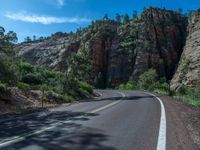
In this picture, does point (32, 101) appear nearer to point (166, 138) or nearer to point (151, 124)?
point (151, 124)

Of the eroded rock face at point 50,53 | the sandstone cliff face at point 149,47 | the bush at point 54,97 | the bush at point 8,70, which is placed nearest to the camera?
the bush at point 8,70

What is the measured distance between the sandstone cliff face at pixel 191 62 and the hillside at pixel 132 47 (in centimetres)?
1463

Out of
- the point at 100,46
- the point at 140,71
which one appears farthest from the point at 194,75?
the point at 100,46

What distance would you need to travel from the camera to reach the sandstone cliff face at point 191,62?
243ft

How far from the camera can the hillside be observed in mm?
106375

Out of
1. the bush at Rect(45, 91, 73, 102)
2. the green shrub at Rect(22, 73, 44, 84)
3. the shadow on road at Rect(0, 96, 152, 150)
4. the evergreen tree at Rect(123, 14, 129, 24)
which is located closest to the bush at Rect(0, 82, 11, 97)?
the bush at Rect(45, 91, 73, 102)

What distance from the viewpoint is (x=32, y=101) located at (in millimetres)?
26094

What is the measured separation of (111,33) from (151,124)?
11311cm

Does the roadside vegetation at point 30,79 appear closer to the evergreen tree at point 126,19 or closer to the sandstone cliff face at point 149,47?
the sandstone cliff face at point 149,47

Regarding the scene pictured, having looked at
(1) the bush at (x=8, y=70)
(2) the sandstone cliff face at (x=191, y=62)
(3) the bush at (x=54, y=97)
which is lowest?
(3) the bush at (x=54, y=97)

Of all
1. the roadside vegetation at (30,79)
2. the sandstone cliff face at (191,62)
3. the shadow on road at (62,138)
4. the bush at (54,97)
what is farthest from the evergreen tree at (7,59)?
the sandstone cliff face at (191,62)

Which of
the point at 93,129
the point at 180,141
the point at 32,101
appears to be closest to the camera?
the point at 180,141

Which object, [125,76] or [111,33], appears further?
[111,33]

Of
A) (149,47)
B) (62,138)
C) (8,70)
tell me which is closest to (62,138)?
(62,138)
